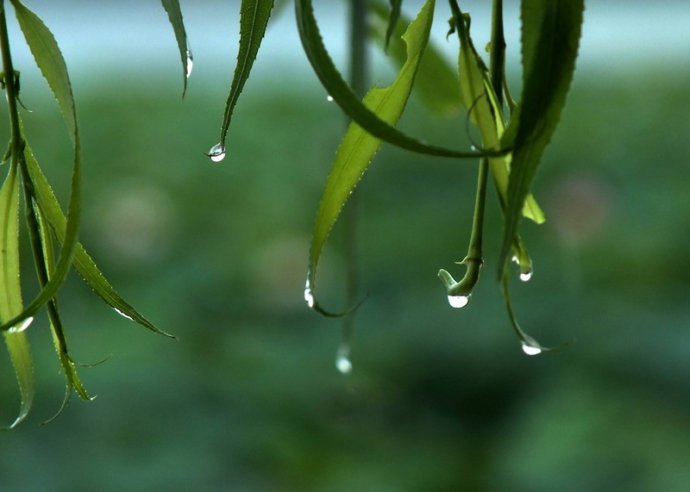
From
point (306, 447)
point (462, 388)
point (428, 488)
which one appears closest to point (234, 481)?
point (306, 447)

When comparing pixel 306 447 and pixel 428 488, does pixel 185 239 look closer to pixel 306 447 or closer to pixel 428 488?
pixel 306 447

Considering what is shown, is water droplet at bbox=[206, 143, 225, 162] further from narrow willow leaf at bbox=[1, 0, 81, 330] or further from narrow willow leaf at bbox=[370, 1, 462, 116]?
narrow willow leaf at bbox=[370, 1, 462, 116]

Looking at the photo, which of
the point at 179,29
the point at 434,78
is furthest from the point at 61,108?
the point at 434,78

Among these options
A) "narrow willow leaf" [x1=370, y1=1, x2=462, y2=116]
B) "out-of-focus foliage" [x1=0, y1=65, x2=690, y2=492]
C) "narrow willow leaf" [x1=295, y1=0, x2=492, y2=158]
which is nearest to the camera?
"narrow willow leaf" [x1=295, y1=0, x2=492, y2=158]

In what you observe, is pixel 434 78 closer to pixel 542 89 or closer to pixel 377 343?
pixel 542 89

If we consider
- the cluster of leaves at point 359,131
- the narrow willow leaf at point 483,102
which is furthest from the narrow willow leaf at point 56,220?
the narrow willow leaf at point 483,102

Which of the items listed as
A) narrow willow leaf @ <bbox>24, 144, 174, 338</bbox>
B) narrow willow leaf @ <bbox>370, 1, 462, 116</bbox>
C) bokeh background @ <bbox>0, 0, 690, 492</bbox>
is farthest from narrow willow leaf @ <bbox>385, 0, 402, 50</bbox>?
bokeh background @ <bbox>0, 0, 690, 492</bbox>
